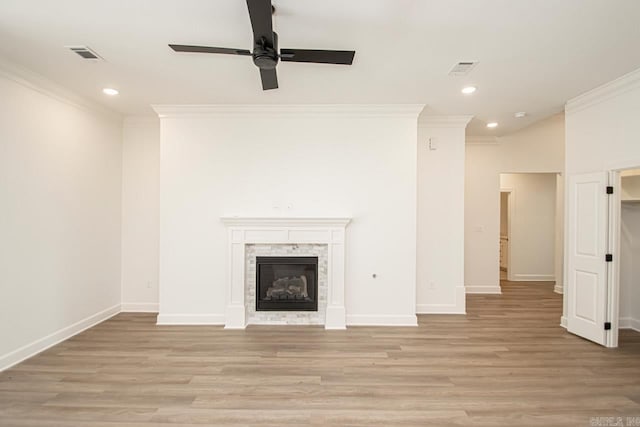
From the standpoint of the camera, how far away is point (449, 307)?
183 inches

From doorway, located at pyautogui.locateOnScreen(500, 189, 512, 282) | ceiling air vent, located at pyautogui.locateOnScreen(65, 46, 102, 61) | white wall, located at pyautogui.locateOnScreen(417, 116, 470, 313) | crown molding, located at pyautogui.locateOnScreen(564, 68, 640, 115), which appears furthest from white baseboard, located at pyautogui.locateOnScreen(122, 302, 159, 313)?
doorway, located at pyautogui.locateOnScreen(500, 189, 512, 282)

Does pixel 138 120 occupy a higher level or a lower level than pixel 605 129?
higher

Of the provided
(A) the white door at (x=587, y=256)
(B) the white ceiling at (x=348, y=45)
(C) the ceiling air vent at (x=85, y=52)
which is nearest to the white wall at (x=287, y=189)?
(B) the white ceiling at (x=348, y=45)

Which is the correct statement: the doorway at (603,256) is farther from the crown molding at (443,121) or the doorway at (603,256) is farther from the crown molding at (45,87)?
the crown molding at (45,87)

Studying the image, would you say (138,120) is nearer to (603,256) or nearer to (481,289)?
(603,256)

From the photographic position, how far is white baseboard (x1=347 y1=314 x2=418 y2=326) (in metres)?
4.16

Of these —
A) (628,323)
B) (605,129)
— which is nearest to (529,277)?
(628,323)

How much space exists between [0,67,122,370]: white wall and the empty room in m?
0.02

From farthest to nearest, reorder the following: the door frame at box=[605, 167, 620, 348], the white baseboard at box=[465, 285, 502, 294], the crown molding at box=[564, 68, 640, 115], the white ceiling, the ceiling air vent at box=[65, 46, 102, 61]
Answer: the white baseboard at box=[465, 285, 502, 294] → the door frame at box=[605, 167, 620, 348] → the crown molding at box=[564, 68, 640, 115] → the ceiling air vent at box=[65, 46, 102, 61] → the white ceiling

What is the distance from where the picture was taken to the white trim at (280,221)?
4.07 metres

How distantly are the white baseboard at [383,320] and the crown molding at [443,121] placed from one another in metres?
2.73

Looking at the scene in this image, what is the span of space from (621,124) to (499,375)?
2978 millimetres

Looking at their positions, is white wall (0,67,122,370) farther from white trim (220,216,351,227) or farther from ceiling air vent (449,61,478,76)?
ceiling air vent (449,61,478,76)

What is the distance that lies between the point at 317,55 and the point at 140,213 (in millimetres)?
3727
